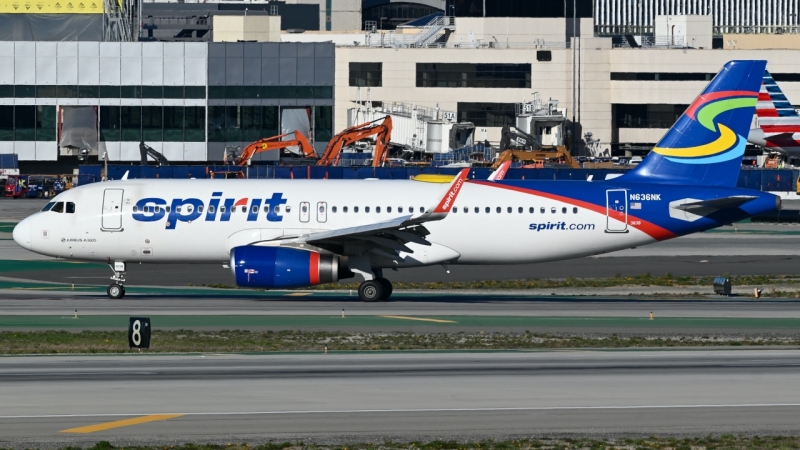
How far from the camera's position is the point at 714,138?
40.8 m

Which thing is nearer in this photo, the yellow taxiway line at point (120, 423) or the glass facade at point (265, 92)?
the yellow taxiway line at point (120, 423)

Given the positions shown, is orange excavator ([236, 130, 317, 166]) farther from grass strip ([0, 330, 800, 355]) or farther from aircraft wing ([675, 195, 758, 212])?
grass strip ([0, 330, 800, 355])

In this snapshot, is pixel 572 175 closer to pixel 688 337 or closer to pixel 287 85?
pixel 287 85

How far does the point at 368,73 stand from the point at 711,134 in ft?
297

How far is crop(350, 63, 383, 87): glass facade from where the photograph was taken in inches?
5079

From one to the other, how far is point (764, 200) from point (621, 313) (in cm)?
708

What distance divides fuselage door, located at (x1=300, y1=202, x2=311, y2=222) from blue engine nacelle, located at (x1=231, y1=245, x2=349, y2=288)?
1798mm

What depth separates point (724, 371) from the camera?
25828 millimetres

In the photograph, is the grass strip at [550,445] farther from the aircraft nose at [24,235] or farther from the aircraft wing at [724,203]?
the aircraft nose at [24,235]

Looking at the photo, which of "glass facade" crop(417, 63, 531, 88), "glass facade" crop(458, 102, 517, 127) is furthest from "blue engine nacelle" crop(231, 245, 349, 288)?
"glass facade" crop(458, 102, 517, 127)

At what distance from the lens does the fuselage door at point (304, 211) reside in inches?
1539

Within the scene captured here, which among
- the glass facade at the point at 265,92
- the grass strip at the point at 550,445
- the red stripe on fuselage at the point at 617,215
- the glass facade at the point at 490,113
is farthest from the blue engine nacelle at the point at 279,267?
the glass facade at the point at 490,113

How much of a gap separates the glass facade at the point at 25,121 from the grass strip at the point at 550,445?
9377 cm

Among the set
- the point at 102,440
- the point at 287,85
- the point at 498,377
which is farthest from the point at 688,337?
the point at 287,85
